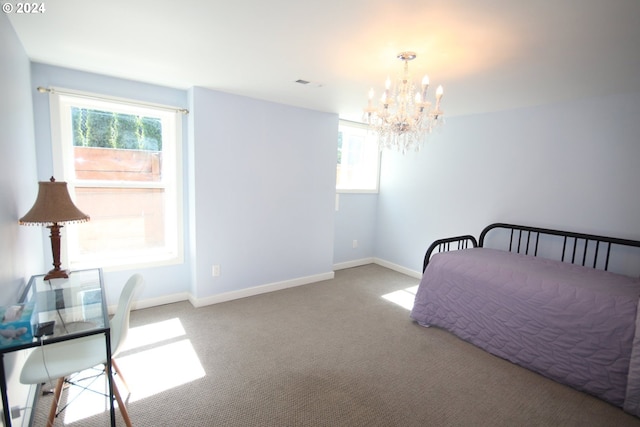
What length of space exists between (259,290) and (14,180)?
7.84 ft

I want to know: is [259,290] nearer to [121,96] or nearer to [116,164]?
[116,164]

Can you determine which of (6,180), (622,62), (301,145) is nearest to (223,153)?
(301,145)

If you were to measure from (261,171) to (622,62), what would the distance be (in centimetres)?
307

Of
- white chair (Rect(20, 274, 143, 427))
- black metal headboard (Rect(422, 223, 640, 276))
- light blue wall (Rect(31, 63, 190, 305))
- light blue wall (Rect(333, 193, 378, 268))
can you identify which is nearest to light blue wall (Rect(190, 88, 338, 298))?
light blue wall (Rect(31, 63, 190, 305))

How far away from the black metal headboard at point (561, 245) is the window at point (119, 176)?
2.81 m

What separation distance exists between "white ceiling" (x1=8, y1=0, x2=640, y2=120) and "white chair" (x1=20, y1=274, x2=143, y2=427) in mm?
1524

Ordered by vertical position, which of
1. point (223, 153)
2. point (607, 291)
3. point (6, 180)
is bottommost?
point (607, 291)

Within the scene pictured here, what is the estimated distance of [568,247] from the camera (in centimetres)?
305

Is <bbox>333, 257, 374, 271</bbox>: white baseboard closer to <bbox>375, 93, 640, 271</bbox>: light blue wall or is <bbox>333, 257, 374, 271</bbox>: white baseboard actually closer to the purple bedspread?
<bbox>375, 93, 640, 271</bbox>: light blue wall

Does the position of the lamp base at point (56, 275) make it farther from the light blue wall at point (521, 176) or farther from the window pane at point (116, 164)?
the light blue wall at point (521, 176)

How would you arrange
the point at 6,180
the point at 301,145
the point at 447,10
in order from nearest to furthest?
the point at 447,10, the point at 6,180, the point at 301,145

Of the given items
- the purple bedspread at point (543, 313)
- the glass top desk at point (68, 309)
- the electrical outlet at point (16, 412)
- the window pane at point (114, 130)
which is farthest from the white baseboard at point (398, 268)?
the electrical outlet at point (16, 412)

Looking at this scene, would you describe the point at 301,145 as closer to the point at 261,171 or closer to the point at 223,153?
the point at 261,171

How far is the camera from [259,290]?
364 centimetres
